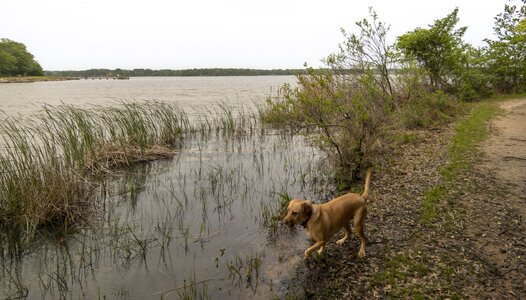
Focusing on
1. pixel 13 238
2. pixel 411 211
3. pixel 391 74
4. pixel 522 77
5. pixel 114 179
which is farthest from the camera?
pixel 522 77

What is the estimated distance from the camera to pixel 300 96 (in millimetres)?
7863

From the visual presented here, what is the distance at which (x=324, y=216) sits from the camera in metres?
4.64

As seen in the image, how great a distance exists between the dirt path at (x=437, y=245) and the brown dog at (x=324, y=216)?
1.46 ft

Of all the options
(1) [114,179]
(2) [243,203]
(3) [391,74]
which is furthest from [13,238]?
(3) [391,74]

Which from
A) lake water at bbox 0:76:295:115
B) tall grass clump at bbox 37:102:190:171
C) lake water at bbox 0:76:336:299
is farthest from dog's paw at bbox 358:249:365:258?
lake water at bbox 0:76:295:115

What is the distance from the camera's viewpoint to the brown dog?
4398mm

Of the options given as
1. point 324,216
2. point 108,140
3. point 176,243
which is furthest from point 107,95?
point 324,216

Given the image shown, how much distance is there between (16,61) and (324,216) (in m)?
94.7

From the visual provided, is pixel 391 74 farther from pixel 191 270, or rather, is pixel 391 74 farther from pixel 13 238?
pixel 13 238

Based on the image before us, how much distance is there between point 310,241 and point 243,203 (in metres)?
2.35

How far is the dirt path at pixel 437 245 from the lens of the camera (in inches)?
162

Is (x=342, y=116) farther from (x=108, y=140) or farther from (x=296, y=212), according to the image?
(x=108, y=140)

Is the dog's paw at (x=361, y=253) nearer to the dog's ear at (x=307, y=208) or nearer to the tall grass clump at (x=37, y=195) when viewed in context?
the dog's ear at (x=307, y=208)

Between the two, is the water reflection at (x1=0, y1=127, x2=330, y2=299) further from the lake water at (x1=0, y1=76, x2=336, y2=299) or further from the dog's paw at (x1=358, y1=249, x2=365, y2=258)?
the dog's paw at (x1=358, y1=249, x2=365, y2=258)
